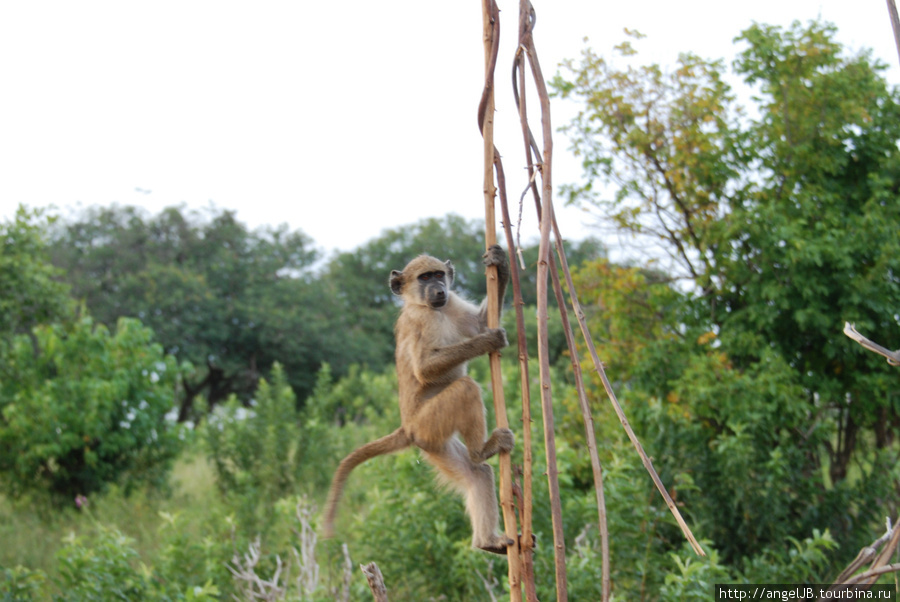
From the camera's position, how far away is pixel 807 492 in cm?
607

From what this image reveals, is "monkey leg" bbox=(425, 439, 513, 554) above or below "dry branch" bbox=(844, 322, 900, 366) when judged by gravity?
below

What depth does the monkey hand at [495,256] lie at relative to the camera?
2777 mm

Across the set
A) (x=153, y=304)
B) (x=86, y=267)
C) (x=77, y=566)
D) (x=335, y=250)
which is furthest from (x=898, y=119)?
(x=335, y=250)

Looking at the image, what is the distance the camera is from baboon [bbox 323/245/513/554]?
3.34 m

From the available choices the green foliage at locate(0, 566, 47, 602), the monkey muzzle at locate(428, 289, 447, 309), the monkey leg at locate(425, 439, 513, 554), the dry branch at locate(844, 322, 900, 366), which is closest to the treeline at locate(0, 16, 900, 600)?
the green foliage at locate(0, 566, 47, 602)

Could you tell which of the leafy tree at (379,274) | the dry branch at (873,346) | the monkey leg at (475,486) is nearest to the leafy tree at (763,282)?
the monkey leg at (475,486)

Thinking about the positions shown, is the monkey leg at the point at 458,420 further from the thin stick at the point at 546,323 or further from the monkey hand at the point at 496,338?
the thin stick at the point at 546,323

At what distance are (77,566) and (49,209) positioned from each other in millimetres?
6537

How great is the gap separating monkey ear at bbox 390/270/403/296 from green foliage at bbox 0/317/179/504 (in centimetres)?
776

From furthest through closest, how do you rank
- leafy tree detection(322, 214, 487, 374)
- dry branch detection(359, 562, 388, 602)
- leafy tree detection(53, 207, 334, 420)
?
leafy tree detection(322, 214, 487, 374) → leafy tree detection(53, 207, 334, 420) → dry branch detection(359, 562, 388, 602)

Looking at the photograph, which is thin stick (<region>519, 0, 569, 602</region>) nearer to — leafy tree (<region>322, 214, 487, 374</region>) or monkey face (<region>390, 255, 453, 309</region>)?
monkey face (<region>390, 255, 453, 309</region>)

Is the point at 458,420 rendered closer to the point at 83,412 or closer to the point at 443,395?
the point at 443,395

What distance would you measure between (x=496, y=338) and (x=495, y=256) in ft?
1.38

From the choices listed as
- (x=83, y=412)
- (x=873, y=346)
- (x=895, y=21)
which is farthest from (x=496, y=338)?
(x=83, y=412)
